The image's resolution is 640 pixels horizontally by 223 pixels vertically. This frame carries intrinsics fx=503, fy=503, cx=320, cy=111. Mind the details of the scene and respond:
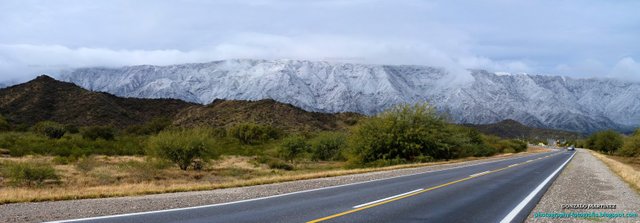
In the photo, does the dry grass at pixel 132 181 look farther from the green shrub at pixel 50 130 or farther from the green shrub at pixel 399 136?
the green shrub at pixel 50 130

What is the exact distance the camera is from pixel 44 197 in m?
12.8

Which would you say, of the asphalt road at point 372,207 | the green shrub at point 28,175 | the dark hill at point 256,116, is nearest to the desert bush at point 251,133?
the dark hill at point 256,116

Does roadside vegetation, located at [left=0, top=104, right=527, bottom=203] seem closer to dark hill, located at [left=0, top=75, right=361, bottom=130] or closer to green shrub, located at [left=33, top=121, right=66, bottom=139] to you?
green shrub, located at [left=33, top=121, right=66, bottom=139]

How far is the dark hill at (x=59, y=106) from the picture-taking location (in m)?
101

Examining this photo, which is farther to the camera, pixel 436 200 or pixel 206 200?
pixel 436 200

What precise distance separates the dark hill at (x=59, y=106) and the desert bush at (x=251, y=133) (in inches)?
1354

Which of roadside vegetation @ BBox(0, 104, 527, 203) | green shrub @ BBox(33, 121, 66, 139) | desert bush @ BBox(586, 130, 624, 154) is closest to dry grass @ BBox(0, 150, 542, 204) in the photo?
roadside vegetation @ BBox(0, 104, 527, 203)

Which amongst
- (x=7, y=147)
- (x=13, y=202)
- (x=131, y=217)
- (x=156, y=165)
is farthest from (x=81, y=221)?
(x=7, y=147)

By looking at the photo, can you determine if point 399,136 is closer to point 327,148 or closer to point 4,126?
point 327,148

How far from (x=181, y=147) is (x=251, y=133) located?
166 feet

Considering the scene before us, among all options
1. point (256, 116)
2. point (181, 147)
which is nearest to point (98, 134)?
point (181, 147)

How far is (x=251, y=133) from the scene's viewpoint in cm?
8612

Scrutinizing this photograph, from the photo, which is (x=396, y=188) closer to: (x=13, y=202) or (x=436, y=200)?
(x=436, y=200)

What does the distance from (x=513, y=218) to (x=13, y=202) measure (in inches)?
459
